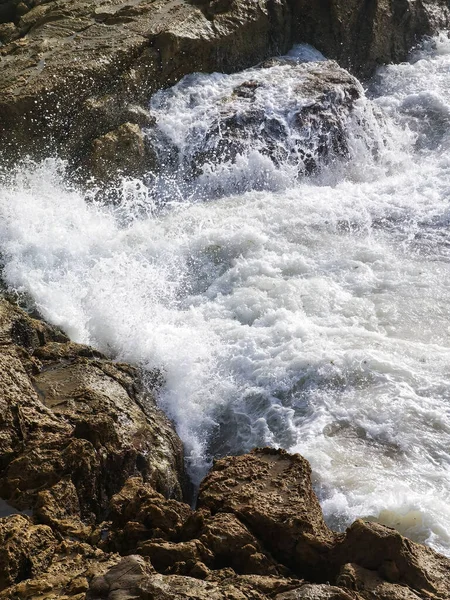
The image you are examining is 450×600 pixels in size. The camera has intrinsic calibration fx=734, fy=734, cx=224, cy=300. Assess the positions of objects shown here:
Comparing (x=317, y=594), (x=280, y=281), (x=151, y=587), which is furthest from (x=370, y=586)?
(x=280, y=281)

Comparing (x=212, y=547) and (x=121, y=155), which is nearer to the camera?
(x=212, y=547)

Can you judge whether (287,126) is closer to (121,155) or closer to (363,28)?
(121,155)

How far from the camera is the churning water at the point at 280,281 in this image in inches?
210

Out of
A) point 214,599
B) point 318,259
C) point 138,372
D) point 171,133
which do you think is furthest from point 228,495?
point 171,133

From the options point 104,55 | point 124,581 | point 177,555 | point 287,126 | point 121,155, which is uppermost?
point 104,55

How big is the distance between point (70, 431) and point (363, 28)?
8822 mm

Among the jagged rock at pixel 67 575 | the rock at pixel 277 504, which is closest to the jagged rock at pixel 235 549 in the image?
the rock at pixel 277 504

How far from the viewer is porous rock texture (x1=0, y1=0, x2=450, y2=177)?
28.2 ft

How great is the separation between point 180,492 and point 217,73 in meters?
6.54

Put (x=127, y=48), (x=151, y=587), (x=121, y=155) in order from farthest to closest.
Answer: (x=127, y=48) → (x=121, y=155) → (x=151, y=587)

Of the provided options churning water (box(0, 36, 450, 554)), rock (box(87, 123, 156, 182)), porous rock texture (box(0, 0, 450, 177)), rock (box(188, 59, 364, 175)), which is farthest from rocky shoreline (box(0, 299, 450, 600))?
rock (box(188, 59, 364, 175))

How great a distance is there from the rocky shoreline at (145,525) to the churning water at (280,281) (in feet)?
2.72

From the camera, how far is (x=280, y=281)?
7066mm

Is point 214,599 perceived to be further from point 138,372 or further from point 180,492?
point 138,372
